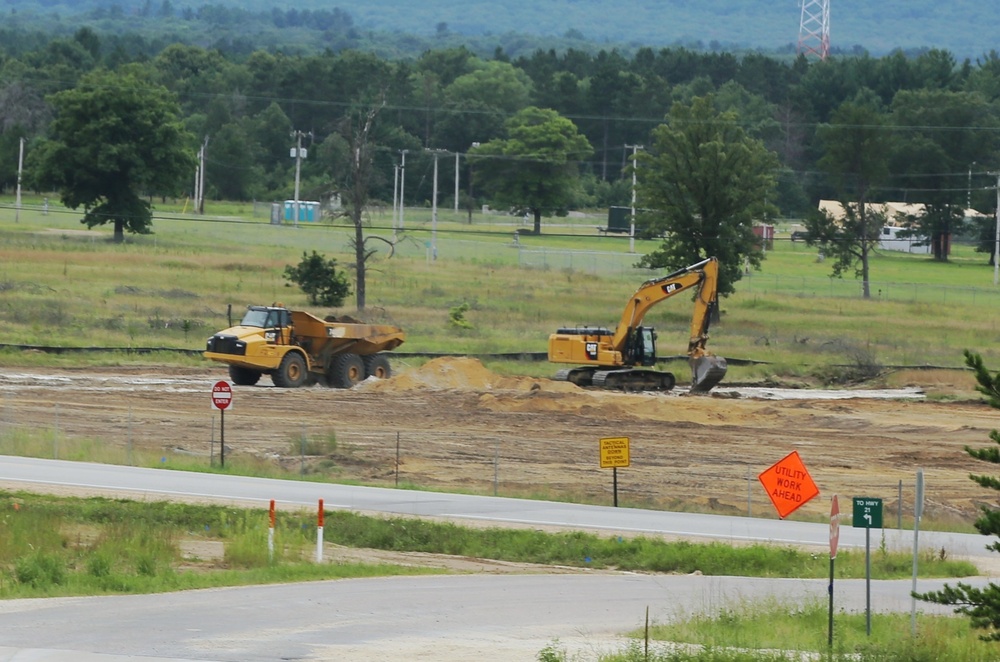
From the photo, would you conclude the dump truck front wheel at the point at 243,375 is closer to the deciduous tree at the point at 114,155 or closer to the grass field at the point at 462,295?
the grass field at the point at 462,295

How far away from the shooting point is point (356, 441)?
37594 mm

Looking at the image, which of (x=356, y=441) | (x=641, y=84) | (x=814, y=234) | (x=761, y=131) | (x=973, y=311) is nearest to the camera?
(x=356, y=441)

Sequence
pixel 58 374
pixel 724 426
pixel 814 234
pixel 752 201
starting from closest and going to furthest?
pixel 724 426, pixel 58 374, pixel 752 201, pixel 814 234

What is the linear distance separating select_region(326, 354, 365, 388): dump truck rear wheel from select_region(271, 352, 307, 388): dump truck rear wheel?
1470mm

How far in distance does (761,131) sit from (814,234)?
74253 millimetres

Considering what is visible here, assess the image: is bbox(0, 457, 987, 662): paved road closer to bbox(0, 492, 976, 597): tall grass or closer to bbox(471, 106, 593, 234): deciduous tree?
bbox(0, 492, 976, 597): tall grass

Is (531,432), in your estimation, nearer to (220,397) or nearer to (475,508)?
(220,397)

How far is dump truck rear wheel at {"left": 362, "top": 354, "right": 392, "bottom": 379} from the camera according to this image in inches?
1978

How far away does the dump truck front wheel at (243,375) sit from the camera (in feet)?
158

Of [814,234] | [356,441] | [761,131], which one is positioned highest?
[761,131]

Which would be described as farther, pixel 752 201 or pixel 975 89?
pixel 975 89

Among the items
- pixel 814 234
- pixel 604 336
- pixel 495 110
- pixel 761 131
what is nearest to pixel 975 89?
pixel 761 131

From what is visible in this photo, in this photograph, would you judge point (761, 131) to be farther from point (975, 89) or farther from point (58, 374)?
point (58, 374)

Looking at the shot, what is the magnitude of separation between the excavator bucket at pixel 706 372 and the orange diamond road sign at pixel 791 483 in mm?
24852
